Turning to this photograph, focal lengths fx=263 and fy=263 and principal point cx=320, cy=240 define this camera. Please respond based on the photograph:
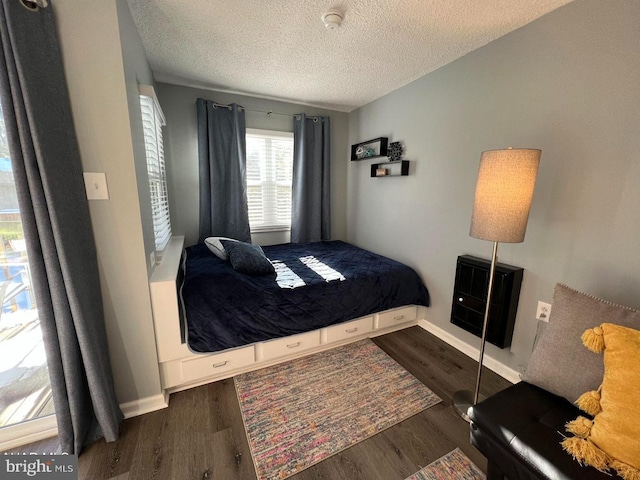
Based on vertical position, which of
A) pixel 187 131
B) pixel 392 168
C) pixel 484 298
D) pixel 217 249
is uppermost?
pixel 187 131

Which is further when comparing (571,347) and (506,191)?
(506,191)

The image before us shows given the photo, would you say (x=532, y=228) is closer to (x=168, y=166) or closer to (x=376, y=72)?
(x=376, y=72)

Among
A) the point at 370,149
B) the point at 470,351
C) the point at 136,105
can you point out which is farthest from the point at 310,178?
the point at 470,351

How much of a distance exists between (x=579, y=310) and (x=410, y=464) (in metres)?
1.10

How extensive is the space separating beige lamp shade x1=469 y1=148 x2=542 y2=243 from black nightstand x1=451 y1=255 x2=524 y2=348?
0.61 m

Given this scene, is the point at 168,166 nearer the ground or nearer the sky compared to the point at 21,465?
nearer the sky

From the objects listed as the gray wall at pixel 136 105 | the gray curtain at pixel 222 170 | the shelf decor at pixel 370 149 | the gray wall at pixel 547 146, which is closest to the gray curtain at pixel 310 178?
the shelf decor at pixel 370 149

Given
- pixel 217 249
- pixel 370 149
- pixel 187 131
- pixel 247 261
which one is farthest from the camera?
pixel 370 149

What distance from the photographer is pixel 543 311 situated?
1739mm

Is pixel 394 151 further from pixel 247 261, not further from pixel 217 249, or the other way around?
pixel 217 249

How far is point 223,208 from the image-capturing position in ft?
10.3

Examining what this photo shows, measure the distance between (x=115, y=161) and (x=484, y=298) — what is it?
253 centimetres

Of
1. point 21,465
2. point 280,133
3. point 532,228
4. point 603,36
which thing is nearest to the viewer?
point 21,465

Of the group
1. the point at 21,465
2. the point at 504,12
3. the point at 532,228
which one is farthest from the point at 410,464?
the point at 504,12
